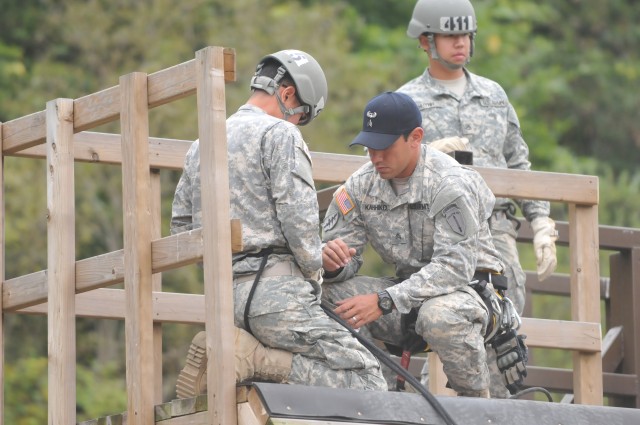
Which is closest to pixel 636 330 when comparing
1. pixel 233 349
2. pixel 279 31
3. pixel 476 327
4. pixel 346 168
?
pixel 346 168

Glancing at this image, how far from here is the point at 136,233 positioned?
23.4ft

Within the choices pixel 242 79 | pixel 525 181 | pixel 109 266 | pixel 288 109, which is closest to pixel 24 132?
pixel 109 266

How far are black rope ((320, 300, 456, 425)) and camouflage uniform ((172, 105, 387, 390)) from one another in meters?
0.03

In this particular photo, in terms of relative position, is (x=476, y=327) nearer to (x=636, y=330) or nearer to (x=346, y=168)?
(x=346, y=168)

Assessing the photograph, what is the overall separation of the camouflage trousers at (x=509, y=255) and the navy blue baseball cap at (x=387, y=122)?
5.68ft

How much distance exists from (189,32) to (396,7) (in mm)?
6210

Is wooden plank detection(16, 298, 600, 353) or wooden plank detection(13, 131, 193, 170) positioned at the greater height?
wooden plank detection(13, 131, 193, 170)

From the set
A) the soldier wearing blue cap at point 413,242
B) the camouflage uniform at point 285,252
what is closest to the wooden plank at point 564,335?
the soldier wearing blue cap at point 413,242

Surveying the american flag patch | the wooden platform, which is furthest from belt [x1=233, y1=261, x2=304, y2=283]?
the american flag patch

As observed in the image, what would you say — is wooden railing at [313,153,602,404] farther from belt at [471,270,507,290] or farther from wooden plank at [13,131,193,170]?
belt at [471,270,507,290]

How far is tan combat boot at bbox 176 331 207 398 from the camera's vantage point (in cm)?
715

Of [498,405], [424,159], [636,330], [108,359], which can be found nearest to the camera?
[498,405]

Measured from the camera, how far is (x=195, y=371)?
283 inches

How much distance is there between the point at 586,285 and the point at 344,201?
1.73 metres
